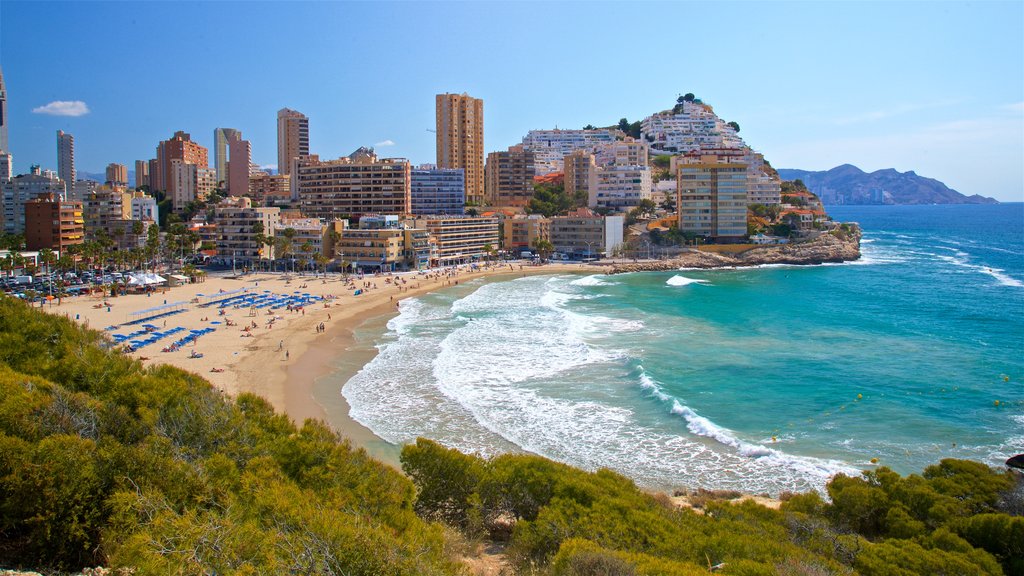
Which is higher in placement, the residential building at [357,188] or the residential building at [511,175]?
the residential building at [511,175]

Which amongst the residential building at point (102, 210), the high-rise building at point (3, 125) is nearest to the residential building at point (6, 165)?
the high-rise building at point (3, 125)

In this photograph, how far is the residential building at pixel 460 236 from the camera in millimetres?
76188

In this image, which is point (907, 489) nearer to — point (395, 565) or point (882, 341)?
point (395, 565)

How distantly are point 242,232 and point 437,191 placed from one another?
32.2m

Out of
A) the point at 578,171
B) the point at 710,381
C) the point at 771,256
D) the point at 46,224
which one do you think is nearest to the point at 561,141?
the point at 578,171

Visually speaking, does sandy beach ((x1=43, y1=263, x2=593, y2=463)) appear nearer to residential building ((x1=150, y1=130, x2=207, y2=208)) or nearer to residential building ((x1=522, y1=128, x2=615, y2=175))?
residential building ((x1=150, y1=130, x2=207, y2=208))

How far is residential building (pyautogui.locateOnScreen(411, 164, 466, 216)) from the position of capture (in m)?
96.5

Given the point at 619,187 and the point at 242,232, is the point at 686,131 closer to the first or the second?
the point at 619,187

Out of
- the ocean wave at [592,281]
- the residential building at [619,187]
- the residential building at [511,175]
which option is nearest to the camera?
the ocean wave at [592,281]

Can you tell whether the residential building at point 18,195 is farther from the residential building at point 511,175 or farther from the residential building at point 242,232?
the residential building at point 511,175

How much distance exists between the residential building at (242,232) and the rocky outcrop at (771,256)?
36.3 m

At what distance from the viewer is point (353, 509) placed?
10.6 meters

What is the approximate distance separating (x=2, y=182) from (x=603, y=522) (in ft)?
311

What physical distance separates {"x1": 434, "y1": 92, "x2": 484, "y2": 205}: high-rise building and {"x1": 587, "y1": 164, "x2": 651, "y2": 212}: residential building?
→ 18.5 meters
